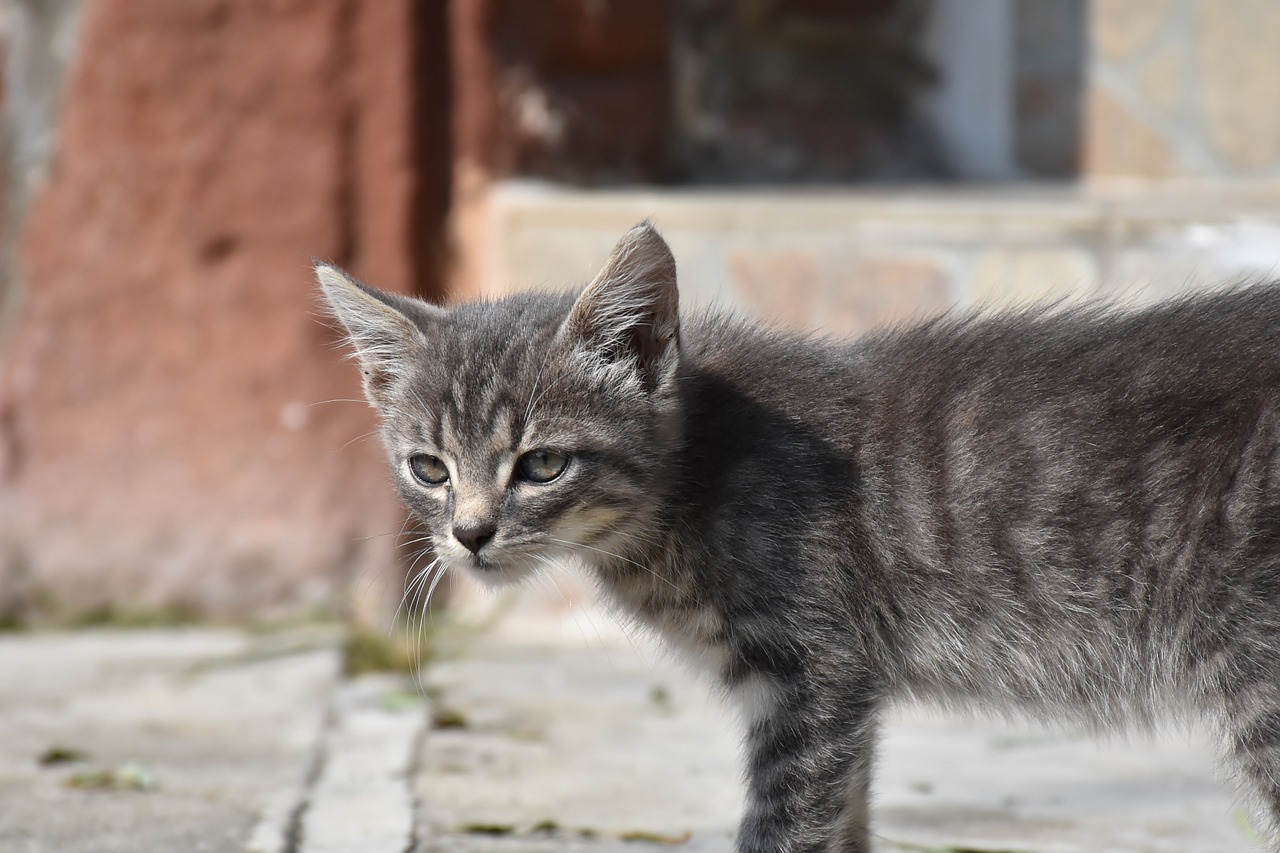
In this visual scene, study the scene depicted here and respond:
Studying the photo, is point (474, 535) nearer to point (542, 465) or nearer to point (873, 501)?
point (542, 465)

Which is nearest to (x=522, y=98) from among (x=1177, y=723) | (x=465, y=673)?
(x=465, y=673)

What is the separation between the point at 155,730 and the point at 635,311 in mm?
2075

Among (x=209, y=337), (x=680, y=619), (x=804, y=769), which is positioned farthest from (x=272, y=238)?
(x=804, y=769)

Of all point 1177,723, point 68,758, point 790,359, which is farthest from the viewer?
point 68,758

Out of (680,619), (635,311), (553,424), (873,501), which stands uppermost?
(635,311)

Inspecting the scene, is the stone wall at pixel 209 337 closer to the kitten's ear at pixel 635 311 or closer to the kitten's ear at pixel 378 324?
the kitten's ear at pixel 378 324

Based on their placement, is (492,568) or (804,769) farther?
(492,568)

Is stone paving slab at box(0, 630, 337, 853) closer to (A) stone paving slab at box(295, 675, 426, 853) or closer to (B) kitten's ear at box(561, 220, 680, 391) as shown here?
(A) stone paving slab at box(295, 675, 426, 853)

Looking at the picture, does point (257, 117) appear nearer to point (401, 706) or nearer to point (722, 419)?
point (401, 706)

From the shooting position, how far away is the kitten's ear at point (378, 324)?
2990 mm

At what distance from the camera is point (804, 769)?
8.84 ft

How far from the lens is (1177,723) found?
2787 mm

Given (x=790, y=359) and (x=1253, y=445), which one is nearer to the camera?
(x=1253, y=445)

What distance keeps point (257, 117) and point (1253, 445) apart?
3.59 metres
